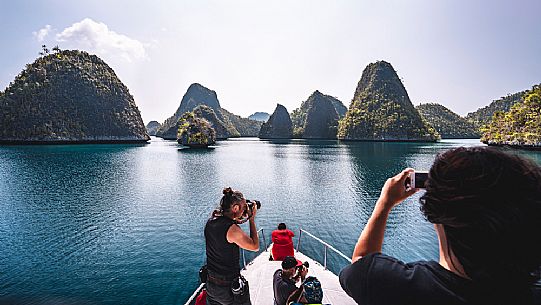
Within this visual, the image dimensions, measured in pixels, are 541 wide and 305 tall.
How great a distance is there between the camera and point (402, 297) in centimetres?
126

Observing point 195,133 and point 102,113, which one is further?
point 102,113

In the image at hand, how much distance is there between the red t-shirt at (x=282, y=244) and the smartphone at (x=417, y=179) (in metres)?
6.53

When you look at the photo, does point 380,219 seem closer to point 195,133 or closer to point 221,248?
point 221,248

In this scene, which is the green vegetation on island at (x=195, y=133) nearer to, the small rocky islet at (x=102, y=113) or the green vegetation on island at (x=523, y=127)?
the small rocky islet at (x=102, y=113)

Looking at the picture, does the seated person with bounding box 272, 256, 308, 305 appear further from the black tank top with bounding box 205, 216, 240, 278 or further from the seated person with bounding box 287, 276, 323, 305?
the black tank top with bounding box 205, 216, 240, 278

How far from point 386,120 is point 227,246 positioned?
177987 millimetres

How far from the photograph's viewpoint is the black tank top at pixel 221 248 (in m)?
3.64

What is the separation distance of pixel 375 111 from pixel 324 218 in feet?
579

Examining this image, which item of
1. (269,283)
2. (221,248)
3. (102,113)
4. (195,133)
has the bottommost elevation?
(269,283)

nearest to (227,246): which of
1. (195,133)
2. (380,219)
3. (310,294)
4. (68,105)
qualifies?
(310,294)

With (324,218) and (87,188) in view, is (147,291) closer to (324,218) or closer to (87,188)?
(324,218)

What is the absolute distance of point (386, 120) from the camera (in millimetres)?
166875

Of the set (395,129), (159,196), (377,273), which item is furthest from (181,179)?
(395,129)

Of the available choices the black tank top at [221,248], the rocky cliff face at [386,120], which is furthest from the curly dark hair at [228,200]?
the rocky cliff face at [386,120]
